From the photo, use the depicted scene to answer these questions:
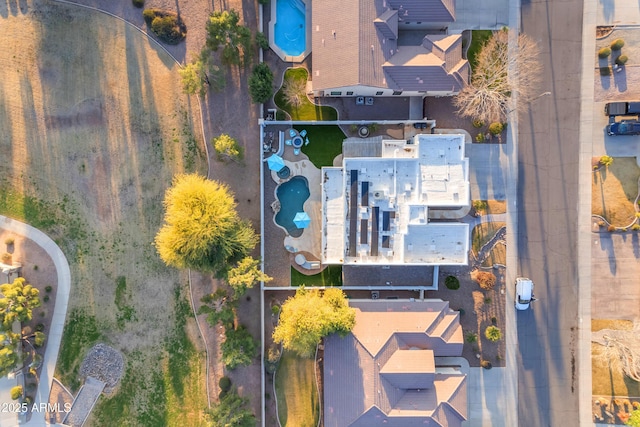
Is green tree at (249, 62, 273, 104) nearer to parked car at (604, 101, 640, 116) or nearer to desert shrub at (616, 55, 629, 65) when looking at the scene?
parked car at (604, 101, 640, 116)

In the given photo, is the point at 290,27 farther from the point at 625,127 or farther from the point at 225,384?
the point at 225,384

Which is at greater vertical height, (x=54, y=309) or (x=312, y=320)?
(x=312, y=320)

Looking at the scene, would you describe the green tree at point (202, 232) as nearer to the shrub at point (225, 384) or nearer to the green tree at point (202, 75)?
the green tree at point (202, 75)

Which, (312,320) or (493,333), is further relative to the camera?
(493,333)

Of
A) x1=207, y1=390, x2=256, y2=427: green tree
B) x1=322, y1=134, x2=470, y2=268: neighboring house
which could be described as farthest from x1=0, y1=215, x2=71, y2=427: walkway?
x1=322, y1=134, x2=470, y2=268: neighboring house

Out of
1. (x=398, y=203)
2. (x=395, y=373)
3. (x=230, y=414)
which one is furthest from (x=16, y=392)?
(x=398, y=203)

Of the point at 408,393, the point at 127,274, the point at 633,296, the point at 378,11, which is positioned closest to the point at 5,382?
the point at 127,274
